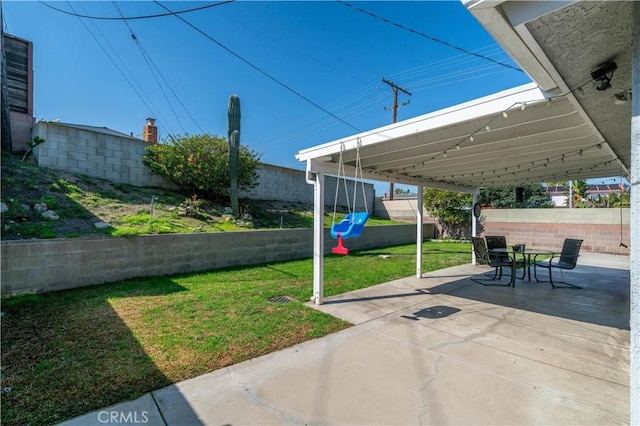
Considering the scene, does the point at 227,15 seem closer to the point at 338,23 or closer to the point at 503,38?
the point at 338,23

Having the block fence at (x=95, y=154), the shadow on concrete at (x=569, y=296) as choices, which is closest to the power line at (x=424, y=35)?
the block fence at (x=95, y=154)

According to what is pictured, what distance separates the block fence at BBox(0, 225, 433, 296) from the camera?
174 inches

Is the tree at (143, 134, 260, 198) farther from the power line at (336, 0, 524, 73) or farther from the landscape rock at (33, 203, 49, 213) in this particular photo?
the power line at (336, 0, 524, 73)

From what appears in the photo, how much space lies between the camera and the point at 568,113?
2914 millimetres

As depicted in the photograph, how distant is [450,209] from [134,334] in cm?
1308

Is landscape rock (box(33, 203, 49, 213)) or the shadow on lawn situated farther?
landscape rock (box(33, 203, 49, 213))

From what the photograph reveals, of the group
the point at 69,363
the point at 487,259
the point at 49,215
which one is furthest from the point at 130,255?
the point at 487,259

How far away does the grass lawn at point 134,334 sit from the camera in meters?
2.25

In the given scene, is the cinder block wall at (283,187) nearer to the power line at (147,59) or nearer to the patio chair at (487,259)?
the power line at (147,59)

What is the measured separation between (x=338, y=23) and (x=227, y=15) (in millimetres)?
2743

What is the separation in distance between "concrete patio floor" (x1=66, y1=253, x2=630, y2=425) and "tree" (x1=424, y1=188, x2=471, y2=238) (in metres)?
9.23

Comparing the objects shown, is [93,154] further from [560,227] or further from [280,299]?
[560,227]

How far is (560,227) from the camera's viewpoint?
36.1 feet

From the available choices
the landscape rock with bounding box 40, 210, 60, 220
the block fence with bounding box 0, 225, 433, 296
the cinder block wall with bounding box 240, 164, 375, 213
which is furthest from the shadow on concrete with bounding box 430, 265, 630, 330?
the landscape rock with bounding box 40, 210, 60, 220
